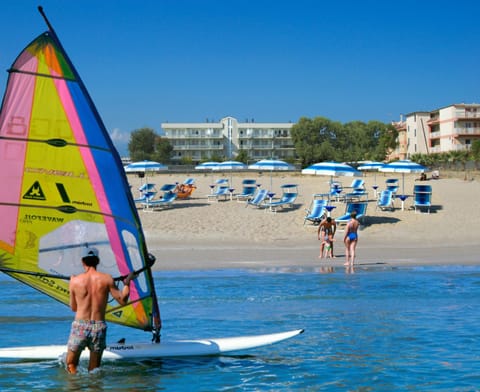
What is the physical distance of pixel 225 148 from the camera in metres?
124

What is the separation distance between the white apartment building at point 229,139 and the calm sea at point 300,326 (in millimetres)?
102773

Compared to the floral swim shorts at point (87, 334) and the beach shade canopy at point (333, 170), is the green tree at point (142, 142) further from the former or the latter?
the floral swim shorts at point (87, 334)

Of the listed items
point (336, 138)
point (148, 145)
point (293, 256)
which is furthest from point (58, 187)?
point (148, 145)

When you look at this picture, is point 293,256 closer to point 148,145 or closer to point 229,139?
point 148,145

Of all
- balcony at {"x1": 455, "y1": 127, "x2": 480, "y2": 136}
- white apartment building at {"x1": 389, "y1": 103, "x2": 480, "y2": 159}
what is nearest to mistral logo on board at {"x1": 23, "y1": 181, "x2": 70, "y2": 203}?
white apartment building at {"x1": 389, "y1": 103, "x2": 480, "y2": 159}

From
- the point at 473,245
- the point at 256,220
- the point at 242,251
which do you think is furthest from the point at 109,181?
the point at 256,220

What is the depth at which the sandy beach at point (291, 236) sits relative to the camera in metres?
19.1

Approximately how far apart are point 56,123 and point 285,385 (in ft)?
12.2

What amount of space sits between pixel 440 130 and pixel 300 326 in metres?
78.6

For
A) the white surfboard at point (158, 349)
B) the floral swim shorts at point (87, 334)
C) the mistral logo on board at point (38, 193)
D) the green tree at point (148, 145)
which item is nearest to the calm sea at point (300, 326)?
the white surfboard at point (158, 349)

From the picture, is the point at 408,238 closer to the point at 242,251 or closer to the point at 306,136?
the point at 242,251

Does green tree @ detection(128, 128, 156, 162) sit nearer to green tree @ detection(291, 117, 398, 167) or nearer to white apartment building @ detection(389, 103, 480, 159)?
green tree @ detection(291, 117, 398, 167)

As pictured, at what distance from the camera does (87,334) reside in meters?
6.79

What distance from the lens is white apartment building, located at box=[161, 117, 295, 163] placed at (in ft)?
391
